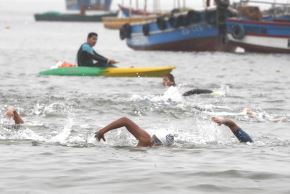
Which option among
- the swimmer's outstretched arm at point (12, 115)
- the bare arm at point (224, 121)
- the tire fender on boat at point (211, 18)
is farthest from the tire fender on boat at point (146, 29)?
the bare arm at point (224, 121)

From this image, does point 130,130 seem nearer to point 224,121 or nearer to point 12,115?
point 224,121

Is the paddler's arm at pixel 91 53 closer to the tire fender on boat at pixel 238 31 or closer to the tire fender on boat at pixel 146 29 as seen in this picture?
the tire fender on boat at pixel 238 31

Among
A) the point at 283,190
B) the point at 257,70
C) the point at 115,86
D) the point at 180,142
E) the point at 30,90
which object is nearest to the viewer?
the point at 283,190

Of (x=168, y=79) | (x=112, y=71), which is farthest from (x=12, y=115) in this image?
(x=112, y=71)

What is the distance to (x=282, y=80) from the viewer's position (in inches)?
1168

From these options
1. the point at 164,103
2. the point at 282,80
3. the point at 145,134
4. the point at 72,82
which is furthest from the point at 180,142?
the point at 282,80

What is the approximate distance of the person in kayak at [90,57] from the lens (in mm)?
23939

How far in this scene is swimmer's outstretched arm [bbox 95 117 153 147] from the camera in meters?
12.4

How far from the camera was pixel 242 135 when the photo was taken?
43.5 feet

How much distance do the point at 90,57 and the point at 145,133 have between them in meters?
12.5

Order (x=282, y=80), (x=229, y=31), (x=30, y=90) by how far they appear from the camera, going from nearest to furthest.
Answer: (x=30, y=90)
(x=282, y=80)
(x=229, y=31)

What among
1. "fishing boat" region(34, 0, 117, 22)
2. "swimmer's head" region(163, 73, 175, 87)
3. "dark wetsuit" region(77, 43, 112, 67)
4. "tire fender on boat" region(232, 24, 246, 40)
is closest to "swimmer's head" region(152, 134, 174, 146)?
"swimmer's head" region(163, 73, 175, 87)

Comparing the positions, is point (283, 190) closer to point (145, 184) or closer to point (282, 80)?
point (145, 184)

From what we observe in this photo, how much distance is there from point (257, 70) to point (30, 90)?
1288 centimetres
